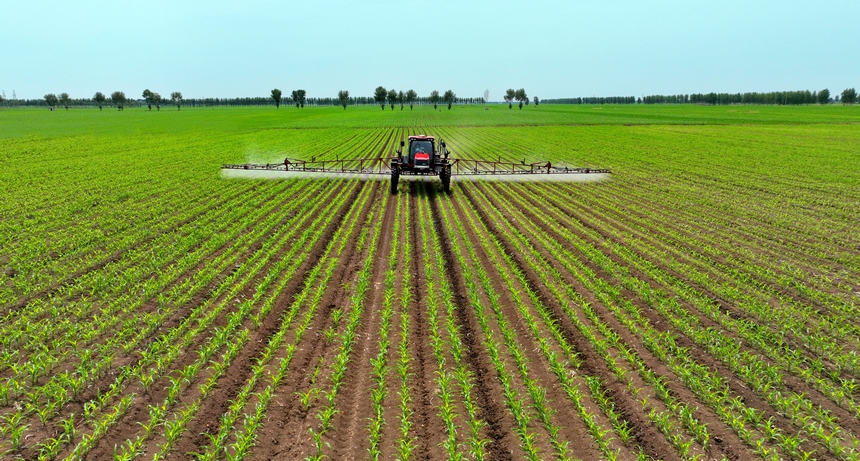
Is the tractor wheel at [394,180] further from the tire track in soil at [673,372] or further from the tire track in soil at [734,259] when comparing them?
the tire track in soil at [673,372]

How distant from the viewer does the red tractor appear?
19500 millimetres

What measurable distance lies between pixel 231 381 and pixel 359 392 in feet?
6.08

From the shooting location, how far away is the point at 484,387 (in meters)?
6.22

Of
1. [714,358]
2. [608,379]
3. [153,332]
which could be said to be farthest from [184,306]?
[714,358]

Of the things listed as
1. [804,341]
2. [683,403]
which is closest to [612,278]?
[804,341]

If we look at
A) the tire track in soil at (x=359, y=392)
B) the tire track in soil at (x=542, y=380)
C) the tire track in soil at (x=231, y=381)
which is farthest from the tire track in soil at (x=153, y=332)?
the tire track in soil at (x=542, y=380)

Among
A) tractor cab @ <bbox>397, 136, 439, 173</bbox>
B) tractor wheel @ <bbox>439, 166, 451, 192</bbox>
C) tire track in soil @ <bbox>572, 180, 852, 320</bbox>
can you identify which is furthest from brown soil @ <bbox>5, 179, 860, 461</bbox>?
tractor cab @ <bbox>397, 136, 439, 173</bbox>

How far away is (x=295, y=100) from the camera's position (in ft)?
608

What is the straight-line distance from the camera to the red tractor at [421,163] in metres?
19.5

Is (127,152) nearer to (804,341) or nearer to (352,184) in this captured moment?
(352,184)

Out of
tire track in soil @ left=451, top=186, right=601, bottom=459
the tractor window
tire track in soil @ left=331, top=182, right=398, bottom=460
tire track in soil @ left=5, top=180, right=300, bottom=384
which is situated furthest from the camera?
the tractor window

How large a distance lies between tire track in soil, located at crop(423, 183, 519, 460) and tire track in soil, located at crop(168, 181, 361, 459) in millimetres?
3308

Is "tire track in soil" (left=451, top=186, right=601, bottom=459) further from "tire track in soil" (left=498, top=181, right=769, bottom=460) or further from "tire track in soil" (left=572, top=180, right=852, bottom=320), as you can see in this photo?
"tire track in soil" (left=572, top=180, right=852, bottom=320)

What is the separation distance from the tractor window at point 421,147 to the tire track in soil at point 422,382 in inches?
425
